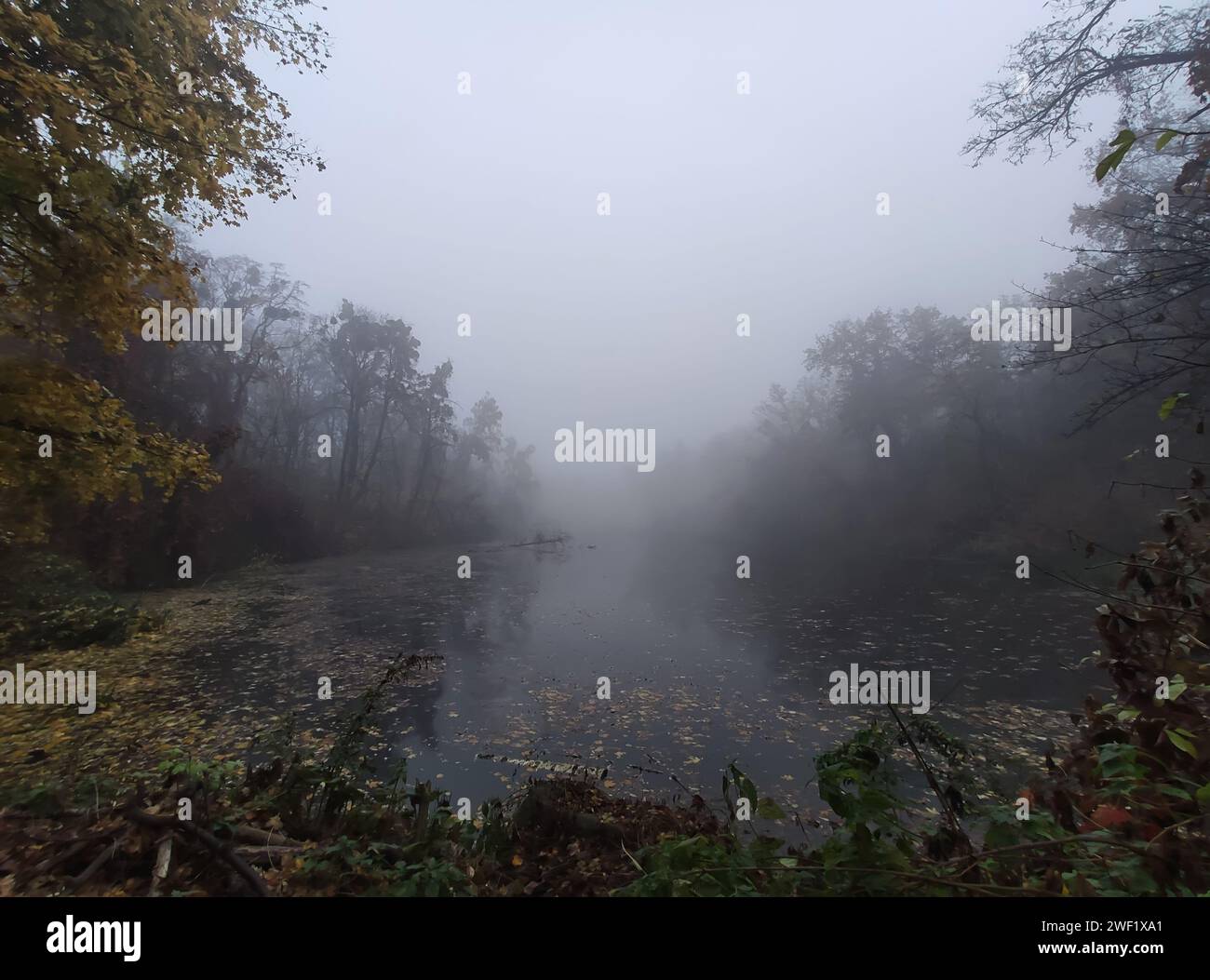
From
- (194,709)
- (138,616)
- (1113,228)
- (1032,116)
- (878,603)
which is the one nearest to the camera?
(1032,116)

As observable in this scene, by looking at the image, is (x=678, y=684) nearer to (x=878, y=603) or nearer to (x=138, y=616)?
(x=878, y=603)

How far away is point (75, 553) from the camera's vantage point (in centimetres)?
1448

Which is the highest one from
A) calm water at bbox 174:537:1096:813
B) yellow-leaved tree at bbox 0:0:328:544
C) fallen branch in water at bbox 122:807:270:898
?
yellow-leaved tree at bbox 0:0:328:544

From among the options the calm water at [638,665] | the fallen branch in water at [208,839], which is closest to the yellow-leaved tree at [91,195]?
the fallen branch in water at [208,839]

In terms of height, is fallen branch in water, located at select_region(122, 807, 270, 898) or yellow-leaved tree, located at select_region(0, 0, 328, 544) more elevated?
yellow-leaved tree, located at select_region(0, 0, 328, 544)

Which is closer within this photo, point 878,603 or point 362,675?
point 362,675

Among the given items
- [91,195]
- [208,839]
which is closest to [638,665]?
[208,839]

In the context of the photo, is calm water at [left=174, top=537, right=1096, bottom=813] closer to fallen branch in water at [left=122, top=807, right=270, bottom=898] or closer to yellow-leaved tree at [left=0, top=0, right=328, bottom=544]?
fallen branch in water at [left=122, top=807, right=270, bottom=898]

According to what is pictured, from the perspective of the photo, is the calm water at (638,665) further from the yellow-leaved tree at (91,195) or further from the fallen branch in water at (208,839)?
the yellow-leaved tree at (91,195)

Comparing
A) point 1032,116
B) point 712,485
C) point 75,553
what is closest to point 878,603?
point 1032,116

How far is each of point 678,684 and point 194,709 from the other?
8.56 m

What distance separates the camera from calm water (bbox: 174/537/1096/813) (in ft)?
23.5

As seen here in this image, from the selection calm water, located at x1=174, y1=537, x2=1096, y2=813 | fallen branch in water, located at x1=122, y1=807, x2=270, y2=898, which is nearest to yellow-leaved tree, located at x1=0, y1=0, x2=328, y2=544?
fallen branch in water, located at x1=122, y1=807, x2=270, y2=898

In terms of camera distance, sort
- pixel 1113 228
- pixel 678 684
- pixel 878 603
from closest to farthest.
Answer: pixel 678 684 → pixel 878 603 → pixel 1113 228
